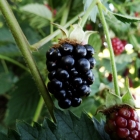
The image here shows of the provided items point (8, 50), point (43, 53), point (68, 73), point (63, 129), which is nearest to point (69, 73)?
point (68, 73)

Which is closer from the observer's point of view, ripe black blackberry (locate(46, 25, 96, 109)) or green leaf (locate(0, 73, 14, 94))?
ripe black blackberry (locate(46, 25, 96, 109))

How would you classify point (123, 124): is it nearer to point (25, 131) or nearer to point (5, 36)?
point (25, 131)

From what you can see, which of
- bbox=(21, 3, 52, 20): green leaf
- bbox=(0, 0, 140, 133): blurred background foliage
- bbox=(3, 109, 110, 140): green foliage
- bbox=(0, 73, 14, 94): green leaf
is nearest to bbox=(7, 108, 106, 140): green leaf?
bbox=(3, 109, 110, 140): green foliage

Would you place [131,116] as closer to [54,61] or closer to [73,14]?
[54,61]

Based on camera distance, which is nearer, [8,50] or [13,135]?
[13,135]

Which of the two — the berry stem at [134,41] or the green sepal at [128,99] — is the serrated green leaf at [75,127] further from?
the berry stem at [134,41]

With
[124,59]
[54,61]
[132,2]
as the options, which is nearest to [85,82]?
[54,61]

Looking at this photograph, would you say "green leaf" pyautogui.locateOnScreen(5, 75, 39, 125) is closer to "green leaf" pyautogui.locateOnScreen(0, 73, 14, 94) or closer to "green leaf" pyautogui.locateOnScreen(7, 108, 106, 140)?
"green leaf" pyautogui.locateOnScreen(0, 73, 14, 94)
